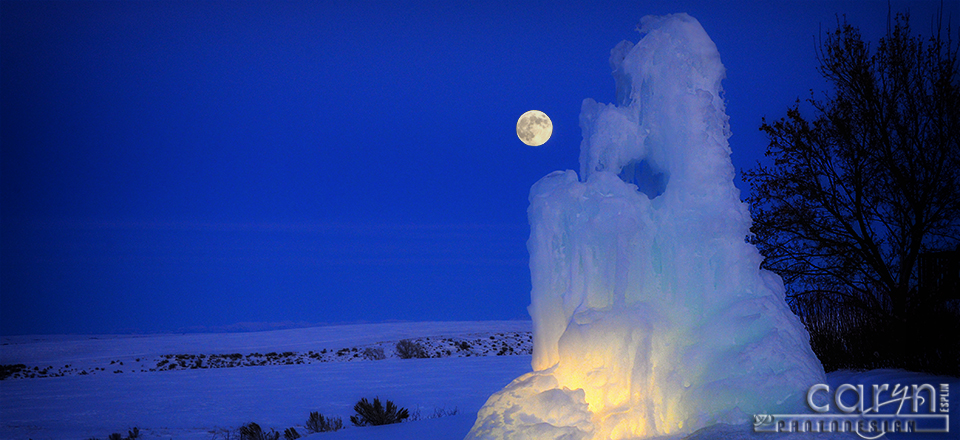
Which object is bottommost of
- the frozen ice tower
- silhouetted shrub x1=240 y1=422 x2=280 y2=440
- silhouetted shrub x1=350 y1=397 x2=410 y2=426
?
silhouetted shrub x1=240 y1=422 x2=280 y2=440

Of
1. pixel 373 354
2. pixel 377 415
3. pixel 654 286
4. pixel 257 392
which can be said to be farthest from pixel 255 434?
pixel 373 354

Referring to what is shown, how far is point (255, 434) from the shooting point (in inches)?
440

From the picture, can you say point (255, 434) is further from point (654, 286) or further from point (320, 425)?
point (654, 286)

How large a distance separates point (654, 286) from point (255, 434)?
8.12 m

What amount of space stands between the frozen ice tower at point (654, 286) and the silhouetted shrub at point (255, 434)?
6154 millimetres

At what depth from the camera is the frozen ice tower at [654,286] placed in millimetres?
6219

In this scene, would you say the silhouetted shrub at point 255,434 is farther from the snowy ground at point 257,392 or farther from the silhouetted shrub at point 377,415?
the silhouetted shrub at point 377,415

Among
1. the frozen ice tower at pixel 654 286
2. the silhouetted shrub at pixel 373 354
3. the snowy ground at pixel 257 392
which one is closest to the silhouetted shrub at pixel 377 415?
the snowy ground at pixel 257 392

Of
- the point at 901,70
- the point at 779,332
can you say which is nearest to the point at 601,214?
the point at 779,332

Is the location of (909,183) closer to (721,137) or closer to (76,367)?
(721,137)

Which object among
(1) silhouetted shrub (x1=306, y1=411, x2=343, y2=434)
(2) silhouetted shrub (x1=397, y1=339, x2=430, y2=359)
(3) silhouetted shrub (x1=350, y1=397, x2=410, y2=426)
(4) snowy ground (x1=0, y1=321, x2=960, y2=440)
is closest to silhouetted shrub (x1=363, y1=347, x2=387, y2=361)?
(4) snowy ground (x1=0, y1=321, x2=960, y2=440)

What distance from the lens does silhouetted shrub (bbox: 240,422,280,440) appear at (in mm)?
11000

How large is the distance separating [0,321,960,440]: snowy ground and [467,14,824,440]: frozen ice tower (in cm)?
81

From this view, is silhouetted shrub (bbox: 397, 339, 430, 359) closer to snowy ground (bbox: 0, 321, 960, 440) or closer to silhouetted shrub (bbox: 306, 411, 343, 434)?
snowy ground (bbox: 0, 321, 960, 440)
